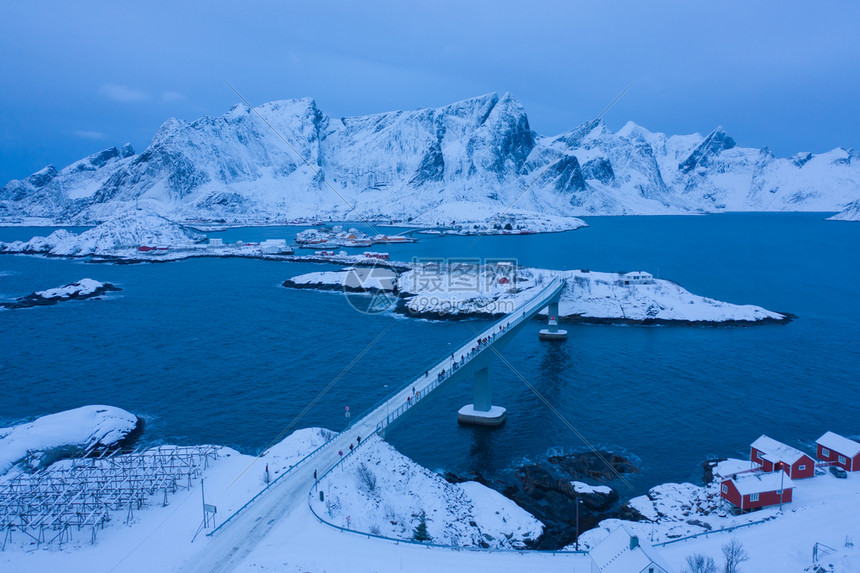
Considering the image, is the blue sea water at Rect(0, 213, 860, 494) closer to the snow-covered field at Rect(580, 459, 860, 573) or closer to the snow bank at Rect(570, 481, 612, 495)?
the snow bank at Rect(570, 481, 612, 495)

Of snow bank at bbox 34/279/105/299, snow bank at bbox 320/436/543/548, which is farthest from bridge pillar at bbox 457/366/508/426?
snow bank at bbox 34/279/105/299

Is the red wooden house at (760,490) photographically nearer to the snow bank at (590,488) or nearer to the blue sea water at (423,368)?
the blue sea water at (423,368)

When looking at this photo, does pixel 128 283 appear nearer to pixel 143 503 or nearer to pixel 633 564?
pixel 143 503

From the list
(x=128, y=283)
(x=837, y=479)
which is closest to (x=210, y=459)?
(x=837, y=479)

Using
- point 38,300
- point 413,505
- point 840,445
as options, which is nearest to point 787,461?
point 840,445

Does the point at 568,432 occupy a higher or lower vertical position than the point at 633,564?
lower

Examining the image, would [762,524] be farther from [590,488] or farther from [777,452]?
[590,488]
